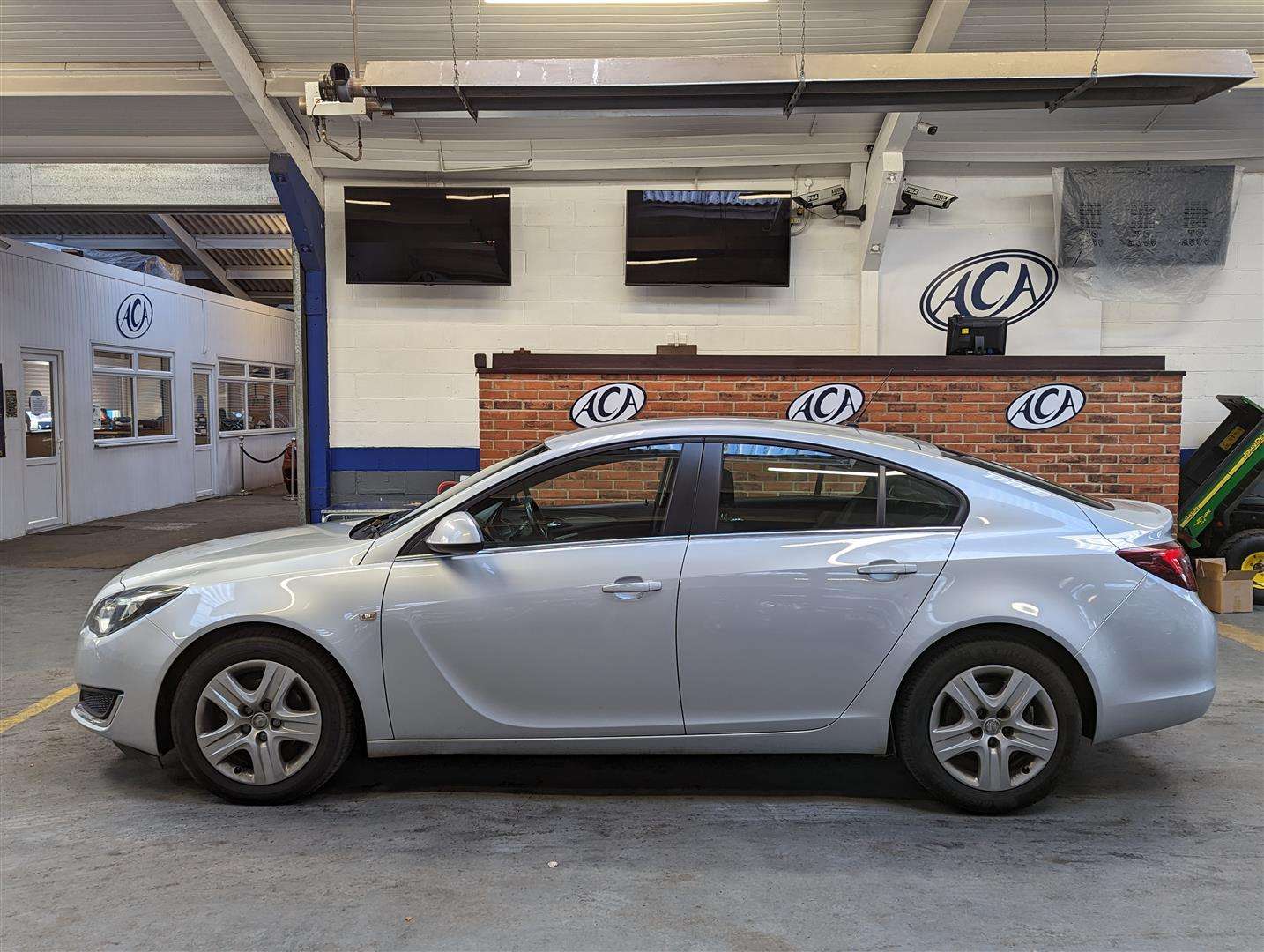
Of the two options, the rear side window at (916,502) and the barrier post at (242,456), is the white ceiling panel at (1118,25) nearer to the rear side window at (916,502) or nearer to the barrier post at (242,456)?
the rear side window at (916,502)

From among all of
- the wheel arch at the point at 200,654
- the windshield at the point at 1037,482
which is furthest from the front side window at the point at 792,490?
the wheel arch at the point at 200,654

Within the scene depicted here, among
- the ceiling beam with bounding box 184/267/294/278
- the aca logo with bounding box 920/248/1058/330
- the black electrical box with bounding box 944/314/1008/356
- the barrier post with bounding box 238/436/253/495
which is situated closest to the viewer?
the black electrical box with bounding box 944/314/1008/356

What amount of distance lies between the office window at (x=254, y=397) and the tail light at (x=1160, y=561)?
15.0 meters

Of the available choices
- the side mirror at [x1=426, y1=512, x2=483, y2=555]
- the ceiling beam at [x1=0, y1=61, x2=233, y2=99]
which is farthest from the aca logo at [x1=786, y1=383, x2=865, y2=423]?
the ceiling beam at [x1=0, y1=61, x2=233, y2=99]

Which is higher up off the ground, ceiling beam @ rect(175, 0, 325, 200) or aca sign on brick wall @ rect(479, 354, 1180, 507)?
ceiling beam @ rect(175, 0, 325, 200)

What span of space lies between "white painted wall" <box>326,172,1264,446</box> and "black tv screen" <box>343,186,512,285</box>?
0.33m

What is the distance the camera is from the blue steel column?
963 centimetres

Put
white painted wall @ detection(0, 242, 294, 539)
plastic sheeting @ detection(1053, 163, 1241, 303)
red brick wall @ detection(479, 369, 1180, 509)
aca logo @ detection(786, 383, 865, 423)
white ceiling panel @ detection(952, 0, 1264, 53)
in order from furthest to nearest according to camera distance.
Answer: white painted wall @ detection(0, 242, 294, 539) → plastic sheeting @ detection(1053, 163, 1241, 303) → white ceiling panel @ detection(952, 0, 1264, 53) → aca logo @ detection(786, 383, 865, 423) → red brick wall @ detection(479, 369, 1180, 509)

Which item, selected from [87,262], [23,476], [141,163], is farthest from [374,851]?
[87,262]

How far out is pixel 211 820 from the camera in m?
3.44

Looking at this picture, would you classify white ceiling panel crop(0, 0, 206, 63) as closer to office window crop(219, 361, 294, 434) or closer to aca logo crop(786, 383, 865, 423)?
aca logo crop(786, 383, 865, 423)

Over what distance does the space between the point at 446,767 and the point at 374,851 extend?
808mm

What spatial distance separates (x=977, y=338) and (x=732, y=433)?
174 inches

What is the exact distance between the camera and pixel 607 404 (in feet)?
23.7
